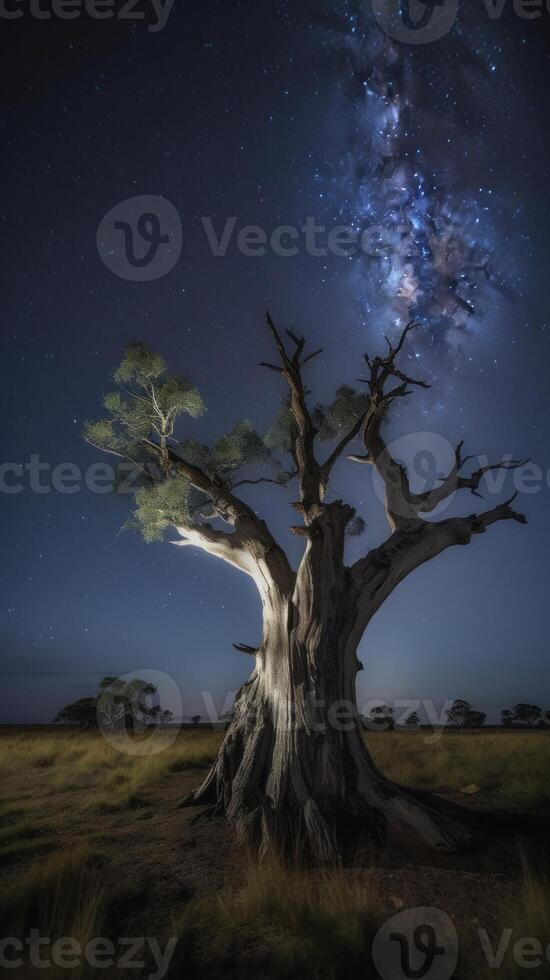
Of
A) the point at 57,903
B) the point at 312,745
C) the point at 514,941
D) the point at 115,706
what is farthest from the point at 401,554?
the point at 115,706

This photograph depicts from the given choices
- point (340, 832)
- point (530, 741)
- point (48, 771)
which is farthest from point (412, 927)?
point (530, 741)

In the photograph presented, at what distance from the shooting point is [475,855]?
664 centimetres

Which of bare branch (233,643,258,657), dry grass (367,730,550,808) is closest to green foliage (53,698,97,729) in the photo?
dry grass (367,730,550,808)

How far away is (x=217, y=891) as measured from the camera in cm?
557

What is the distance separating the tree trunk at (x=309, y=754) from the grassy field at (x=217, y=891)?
0.52 metres

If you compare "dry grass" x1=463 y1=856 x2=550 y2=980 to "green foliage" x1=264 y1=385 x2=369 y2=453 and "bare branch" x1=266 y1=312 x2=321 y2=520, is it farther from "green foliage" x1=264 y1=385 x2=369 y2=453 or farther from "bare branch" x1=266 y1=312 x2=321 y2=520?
"green foliage" x1=264 y1=385 x2=369 y2=453

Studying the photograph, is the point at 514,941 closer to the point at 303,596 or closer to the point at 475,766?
the point at 303,596

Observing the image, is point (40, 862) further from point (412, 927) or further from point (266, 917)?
point (412, 927)

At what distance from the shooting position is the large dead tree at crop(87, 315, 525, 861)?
7.21m

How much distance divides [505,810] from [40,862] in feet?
25.5

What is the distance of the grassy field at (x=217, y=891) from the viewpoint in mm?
4227

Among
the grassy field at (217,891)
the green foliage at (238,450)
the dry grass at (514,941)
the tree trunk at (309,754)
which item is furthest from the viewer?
the green foliage at (238,450)
